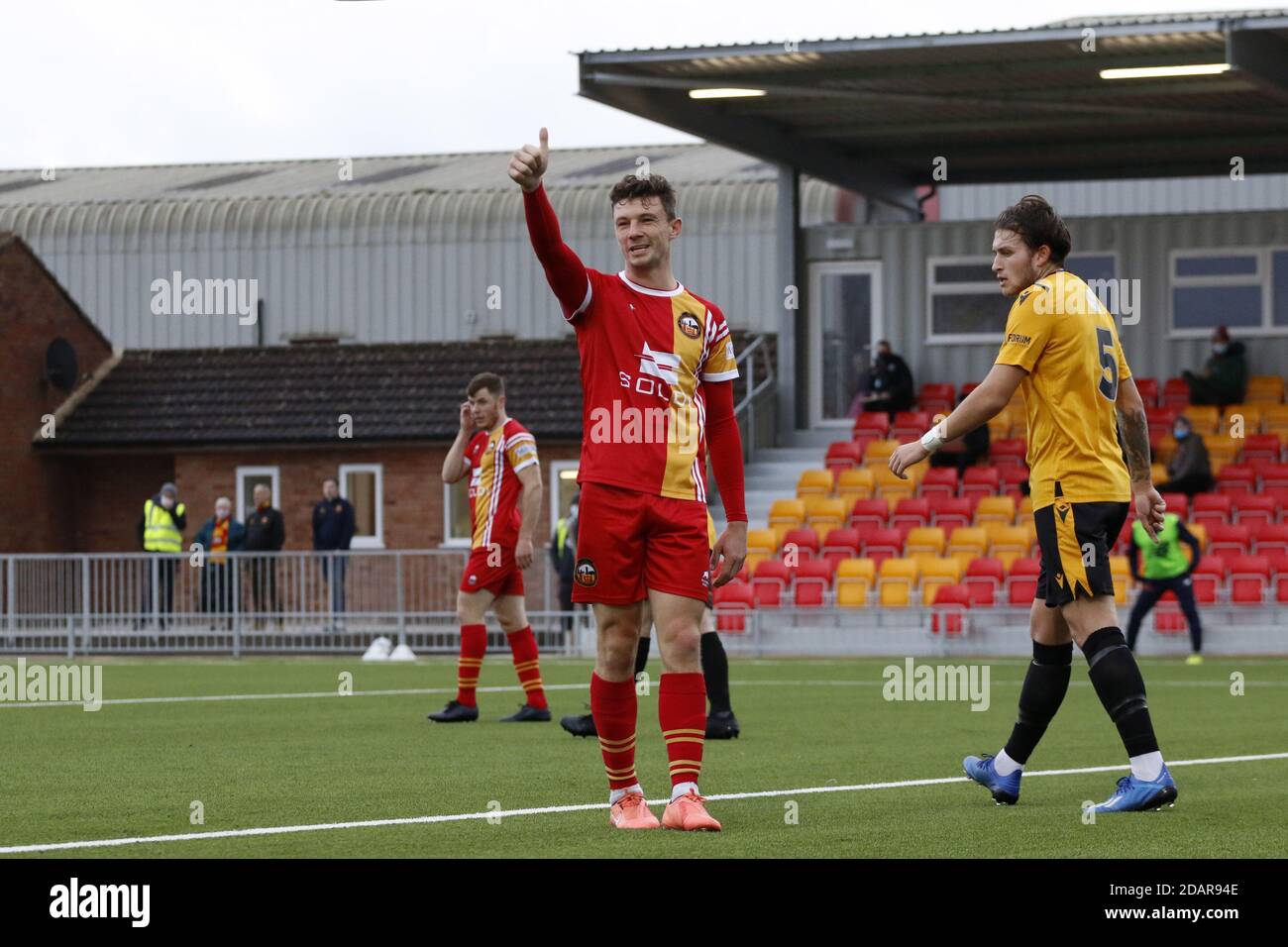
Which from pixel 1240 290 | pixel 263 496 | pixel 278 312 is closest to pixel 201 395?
pixel 278 312

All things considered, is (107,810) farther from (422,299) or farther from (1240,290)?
(422,299)

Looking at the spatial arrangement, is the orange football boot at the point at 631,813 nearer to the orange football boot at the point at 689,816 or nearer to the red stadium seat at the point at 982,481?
the orange football boot at the point at 689,816

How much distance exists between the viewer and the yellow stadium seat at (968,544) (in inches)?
1081

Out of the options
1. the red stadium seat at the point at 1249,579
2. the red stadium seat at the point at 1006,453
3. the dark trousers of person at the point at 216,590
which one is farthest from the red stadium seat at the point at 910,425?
the dark trousers of person at the point at 216,590

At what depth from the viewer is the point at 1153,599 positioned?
2336cm

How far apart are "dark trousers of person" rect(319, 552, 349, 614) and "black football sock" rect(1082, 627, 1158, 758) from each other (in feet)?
63.8

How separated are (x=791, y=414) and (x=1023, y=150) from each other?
17.4ft

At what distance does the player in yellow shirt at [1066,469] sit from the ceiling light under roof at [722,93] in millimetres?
19372

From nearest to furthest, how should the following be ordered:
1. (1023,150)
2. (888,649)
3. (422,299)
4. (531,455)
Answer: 1. (531,455)
2. (888,649)
3. (1023,150)
4. (422,299)

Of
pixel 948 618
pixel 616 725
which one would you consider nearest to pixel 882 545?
pixel 948 618

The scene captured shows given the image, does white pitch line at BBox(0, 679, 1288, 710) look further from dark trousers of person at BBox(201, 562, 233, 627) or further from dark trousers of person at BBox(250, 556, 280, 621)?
dark trousers of person at BBox(201, 562, 233, 627)

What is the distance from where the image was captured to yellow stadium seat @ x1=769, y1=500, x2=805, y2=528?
29.2 m

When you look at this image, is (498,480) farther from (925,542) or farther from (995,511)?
(995,511)

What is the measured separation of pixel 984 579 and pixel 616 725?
61.9ft
